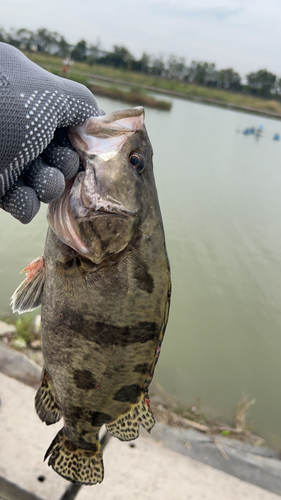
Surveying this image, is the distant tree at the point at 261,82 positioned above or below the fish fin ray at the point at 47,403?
above

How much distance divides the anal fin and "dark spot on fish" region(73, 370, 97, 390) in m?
0.32

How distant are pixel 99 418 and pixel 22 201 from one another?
3.97ft

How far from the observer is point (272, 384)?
17.1 ft

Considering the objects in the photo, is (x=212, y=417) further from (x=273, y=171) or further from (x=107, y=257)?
(x=273, y=171)

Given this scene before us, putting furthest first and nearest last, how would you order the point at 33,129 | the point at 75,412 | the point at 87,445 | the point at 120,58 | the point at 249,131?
the point at 120,58, the point at 249,131, the point at 87,445, the point at 75,412, the point at 33,129

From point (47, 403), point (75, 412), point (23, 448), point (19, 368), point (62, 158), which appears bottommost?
point (19, 368)

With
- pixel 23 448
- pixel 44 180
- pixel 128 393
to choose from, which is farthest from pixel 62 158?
pixel 23 448

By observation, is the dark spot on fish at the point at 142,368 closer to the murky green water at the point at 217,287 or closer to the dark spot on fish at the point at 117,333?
the dark spot on fish at the point at 117,333

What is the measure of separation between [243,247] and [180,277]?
2640mm

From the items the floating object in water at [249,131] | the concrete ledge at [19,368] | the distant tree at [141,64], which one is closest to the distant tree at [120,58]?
the distant tree at [141,64]

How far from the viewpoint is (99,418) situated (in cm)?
181

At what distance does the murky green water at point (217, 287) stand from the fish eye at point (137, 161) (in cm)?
383

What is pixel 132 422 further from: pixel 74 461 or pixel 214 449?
pixel 214 449

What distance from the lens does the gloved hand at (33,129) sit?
3.85 feet
